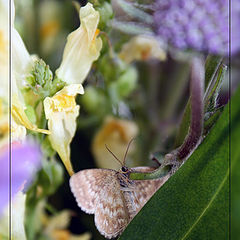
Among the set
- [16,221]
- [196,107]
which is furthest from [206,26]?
[16,221]

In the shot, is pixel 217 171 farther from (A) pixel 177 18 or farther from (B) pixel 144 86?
(B) pixel 144 86

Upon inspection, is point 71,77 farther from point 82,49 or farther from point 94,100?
point 94,100

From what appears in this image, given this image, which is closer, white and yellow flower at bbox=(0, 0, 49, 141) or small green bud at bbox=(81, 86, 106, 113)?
white and yellow flower at bbox=(0, 0, 49, 141)

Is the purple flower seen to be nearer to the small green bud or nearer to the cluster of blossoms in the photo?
the cluster of blossoms

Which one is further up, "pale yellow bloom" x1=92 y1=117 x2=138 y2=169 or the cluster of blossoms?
the cluster of blossoms

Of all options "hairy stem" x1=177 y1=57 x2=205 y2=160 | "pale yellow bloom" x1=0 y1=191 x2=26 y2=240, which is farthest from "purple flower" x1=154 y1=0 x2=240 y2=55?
"pale yellow bloom" x1=0 y1=191 x2=26 y2=240

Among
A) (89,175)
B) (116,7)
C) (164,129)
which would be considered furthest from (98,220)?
(164,129)
